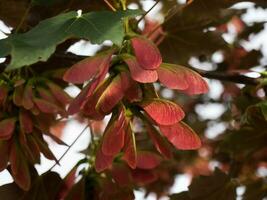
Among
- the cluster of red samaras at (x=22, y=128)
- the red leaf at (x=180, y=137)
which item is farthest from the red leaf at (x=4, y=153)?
the red leaf at (x=180, y=137)

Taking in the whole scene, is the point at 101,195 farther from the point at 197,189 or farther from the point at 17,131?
the point at 197,189

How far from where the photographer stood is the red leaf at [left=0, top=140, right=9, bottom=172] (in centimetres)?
123

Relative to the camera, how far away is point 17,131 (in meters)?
1.28

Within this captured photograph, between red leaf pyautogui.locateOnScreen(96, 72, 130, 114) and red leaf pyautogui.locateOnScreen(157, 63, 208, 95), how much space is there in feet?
0.20

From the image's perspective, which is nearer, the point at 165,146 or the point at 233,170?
the point at 165,146

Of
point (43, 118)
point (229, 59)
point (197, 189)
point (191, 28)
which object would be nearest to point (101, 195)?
point (43, 118)

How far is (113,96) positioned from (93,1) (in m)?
0.41

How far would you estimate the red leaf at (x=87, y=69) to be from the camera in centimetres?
104

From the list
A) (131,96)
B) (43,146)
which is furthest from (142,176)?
(131,96)

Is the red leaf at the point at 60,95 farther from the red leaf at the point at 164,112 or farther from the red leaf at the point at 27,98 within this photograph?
the red leaf at the point at 164,112

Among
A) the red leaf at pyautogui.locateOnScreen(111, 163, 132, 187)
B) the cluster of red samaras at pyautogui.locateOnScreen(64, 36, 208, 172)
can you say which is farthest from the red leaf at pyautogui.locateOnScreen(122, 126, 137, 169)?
the red leaf at pyautogui.locateOnScreen(111, 163, 132, 187)

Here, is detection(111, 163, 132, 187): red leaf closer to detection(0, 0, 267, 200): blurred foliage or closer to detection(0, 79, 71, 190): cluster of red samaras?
detection(0, 0, 267, 200): blurred foliage

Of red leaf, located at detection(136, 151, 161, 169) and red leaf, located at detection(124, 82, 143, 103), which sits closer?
red leaf, located at detection(124, 82, 143, 103)

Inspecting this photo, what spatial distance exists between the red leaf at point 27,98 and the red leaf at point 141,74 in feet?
0.91
